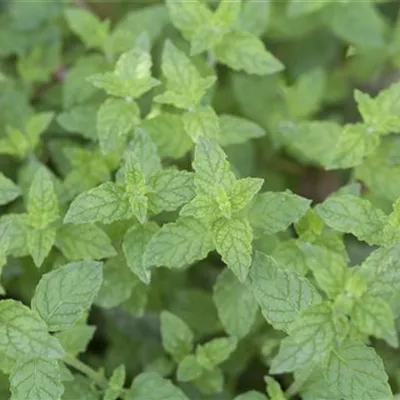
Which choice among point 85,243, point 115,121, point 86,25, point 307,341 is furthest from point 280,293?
point 86,25

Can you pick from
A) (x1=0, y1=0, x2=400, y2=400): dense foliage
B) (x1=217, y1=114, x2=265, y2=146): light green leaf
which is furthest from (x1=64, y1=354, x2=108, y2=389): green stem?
(x1=217, y1=114, x2=265, y2=146): light green leaf

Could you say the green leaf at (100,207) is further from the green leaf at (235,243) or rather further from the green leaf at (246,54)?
the green leaf at (246,54)

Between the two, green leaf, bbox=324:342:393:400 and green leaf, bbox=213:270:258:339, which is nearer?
green leaf, bbox=324:342:393:400

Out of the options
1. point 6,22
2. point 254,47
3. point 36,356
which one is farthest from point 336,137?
point 6,22

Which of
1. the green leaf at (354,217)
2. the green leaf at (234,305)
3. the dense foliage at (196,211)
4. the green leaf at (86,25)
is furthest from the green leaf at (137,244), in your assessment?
the green leaf at (86,25)

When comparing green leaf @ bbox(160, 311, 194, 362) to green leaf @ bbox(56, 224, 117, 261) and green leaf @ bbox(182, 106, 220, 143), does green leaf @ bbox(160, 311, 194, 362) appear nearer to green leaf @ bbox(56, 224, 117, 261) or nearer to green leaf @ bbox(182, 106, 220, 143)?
green leaf @ bbox(56, 224, 117, 261)

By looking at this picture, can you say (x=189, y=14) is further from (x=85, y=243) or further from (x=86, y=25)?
(x=85, y=243)

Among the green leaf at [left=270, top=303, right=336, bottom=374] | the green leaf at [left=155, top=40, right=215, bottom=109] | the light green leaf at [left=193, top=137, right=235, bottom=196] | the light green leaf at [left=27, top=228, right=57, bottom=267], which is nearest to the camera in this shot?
the green leaf at [left=270, top=303, right=336, bottom=374]
